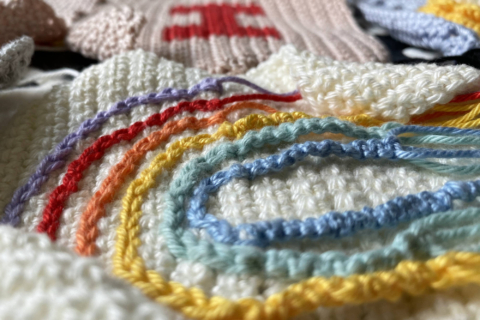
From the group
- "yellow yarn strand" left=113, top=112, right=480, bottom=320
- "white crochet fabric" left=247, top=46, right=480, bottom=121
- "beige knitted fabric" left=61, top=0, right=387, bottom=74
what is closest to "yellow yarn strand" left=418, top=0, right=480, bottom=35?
"beige knitted fabric" left=61, top=0, right=387, bottom=74

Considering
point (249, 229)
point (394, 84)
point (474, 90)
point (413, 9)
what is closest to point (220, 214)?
point (249, 229)

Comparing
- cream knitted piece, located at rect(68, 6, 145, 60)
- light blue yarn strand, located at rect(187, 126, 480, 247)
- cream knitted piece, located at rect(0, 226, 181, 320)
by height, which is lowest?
light blue yarn strand, located at rect(187, 126, 480, 247)

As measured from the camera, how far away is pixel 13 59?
665mm

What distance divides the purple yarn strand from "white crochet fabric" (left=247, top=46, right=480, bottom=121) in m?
0.08

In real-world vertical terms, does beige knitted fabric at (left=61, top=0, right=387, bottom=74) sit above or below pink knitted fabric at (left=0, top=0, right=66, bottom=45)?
below

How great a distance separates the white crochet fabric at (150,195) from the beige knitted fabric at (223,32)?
19 centimetres

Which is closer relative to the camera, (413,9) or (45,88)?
(45,88)

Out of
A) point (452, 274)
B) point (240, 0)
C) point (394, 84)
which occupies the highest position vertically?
point (240, 0)

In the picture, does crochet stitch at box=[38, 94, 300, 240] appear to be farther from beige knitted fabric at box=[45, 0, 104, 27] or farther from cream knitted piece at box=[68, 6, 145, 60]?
beige knitted fabric at box=[45, 0, 104, 27]

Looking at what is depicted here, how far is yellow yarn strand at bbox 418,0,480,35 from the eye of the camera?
2.88 ft

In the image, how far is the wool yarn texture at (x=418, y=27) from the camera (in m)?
0.86

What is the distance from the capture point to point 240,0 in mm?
1220

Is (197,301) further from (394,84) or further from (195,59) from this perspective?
(195,59)

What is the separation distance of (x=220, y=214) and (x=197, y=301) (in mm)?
133
